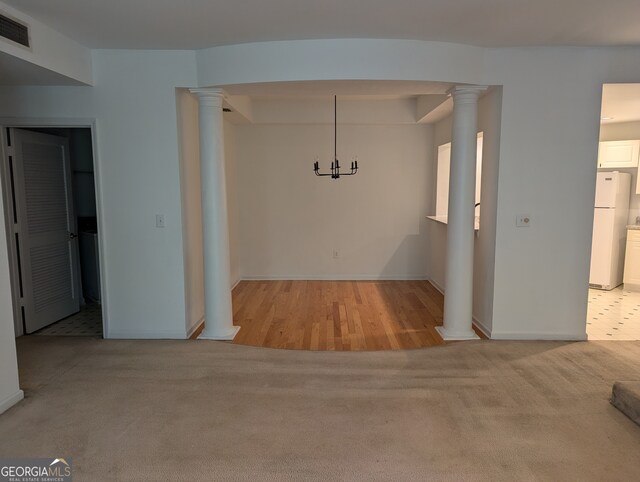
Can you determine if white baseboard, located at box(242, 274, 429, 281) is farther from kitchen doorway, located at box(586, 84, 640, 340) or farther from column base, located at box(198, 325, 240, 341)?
column base, located at box(198, 325, 240, 341)

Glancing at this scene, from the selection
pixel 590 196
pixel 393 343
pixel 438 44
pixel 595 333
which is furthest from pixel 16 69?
pixel 595 333

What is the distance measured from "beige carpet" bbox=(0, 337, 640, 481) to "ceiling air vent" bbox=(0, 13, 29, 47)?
234 cm

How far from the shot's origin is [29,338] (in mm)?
4141

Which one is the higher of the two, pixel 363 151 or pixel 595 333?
pixel 363 151

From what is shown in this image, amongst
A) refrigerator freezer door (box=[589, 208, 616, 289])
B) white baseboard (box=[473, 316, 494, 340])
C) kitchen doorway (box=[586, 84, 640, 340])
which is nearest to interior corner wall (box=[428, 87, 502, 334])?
white baseboard (box=[473, 316, 494, 340])

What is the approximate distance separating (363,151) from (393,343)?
331 cm

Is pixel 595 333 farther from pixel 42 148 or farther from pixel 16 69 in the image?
pixel 42 148

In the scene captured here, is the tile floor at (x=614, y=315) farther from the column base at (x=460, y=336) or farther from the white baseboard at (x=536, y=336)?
the column base at (x=460, y=336)

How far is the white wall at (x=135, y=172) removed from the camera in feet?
12.7

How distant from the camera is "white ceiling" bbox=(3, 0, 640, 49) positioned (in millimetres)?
2799

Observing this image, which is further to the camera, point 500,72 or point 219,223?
point 219,223

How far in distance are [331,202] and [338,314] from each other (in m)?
2.16

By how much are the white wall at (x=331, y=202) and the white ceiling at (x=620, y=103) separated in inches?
87.9

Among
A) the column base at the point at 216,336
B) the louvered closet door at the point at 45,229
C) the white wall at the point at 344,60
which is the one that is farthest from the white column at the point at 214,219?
the louvered closet door at the point at 45,229
